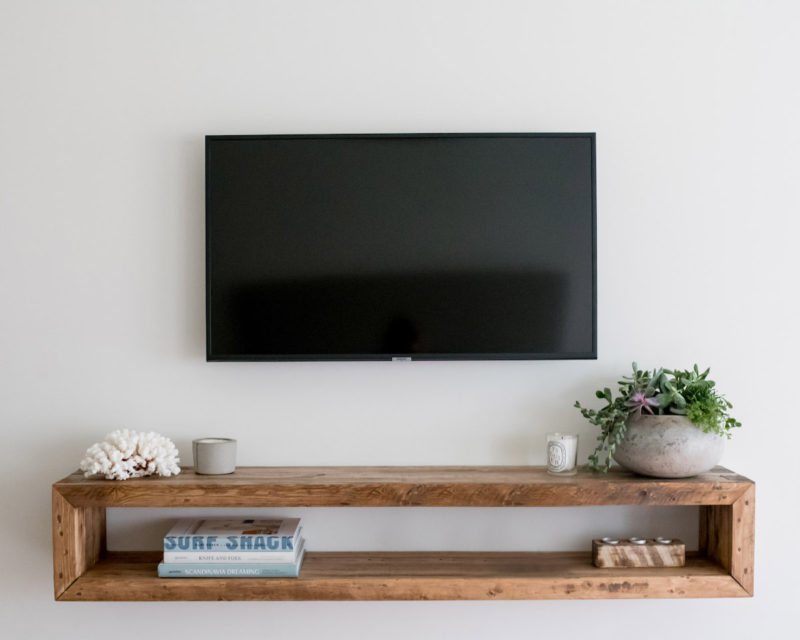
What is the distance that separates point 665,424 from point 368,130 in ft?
3.63

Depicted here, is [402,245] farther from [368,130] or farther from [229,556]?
[229,556]

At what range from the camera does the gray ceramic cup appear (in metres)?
1.88

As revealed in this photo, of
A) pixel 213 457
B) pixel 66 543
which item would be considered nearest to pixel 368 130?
pixel 213 457

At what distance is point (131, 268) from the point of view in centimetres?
202

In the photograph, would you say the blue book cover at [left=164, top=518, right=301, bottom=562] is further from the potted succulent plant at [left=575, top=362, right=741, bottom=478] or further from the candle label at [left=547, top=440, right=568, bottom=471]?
the potted succulent plant at [left=575, top=362, right=741, bottom=478]

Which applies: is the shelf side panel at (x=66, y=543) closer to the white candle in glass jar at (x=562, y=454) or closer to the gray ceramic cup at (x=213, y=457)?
the gray ceramic cup at (x=213, y=457)

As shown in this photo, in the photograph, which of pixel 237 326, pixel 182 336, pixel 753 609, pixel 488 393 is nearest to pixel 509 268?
pixel 488 393

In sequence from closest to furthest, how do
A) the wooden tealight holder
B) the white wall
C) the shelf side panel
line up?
the shelf side panel
the wooden tealight holder
the white wall

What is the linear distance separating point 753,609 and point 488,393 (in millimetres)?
956

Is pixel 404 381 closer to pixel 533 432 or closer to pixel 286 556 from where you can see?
pixel 533 432

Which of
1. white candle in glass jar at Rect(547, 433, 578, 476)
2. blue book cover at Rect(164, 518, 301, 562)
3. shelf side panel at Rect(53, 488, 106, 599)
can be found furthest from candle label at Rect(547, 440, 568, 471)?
shelf side panel at Rect(53, 488, 106, 599)

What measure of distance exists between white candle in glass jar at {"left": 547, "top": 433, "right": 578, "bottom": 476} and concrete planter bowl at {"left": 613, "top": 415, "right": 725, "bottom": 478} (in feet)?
0.47

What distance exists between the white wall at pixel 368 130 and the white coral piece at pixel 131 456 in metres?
0.16

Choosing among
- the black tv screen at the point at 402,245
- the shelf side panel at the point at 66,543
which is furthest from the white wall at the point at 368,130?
the shelf side panel at the point at 66,543
